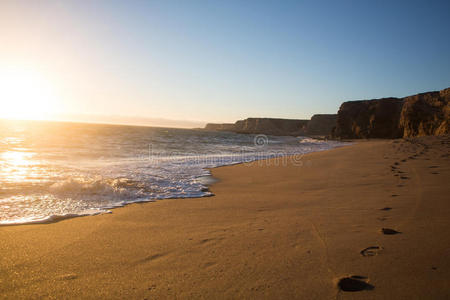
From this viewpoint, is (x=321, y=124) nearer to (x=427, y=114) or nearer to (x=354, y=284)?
(x=427, y=114)

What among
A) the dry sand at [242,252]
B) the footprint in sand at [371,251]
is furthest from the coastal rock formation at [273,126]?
the footprint in sand at [371,251]

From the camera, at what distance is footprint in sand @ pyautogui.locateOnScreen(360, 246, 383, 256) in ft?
7.04

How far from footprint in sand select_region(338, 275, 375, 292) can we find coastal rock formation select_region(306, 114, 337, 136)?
342ft

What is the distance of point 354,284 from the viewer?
1.74m

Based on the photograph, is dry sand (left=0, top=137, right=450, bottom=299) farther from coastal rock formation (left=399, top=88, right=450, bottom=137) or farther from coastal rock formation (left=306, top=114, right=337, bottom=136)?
coastal rock formation (left=306, top=114, right=337, bottom=136)

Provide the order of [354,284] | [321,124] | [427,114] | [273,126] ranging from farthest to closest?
1. [273,126]
2. [321,124]
3. [427,114]
4. [354,284]

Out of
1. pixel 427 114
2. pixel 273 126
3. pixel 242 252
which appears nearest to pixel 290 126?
pixel 273 126

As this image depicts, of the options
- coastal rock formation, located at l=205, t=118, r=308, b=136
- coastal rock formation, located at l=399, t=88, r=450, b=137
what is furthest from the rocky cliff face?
coastal rock formation, located at l=205, t=118, r=308, b=136

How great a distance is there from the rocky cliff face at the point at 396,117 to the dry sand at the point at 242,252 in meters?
24.2

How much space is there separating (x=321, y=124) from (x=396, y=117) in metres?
64.9

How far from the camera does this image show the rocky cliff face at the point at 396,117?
2503 centimetres

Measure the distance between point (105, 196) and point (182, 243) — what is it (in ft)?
10.5

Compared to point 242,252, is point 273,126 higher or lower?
higher

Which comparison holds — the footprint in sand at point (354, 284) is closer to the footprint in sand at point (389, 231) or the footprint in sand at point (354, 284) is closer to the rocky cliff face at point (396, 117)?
the footprint in sand at point (389, 231)
